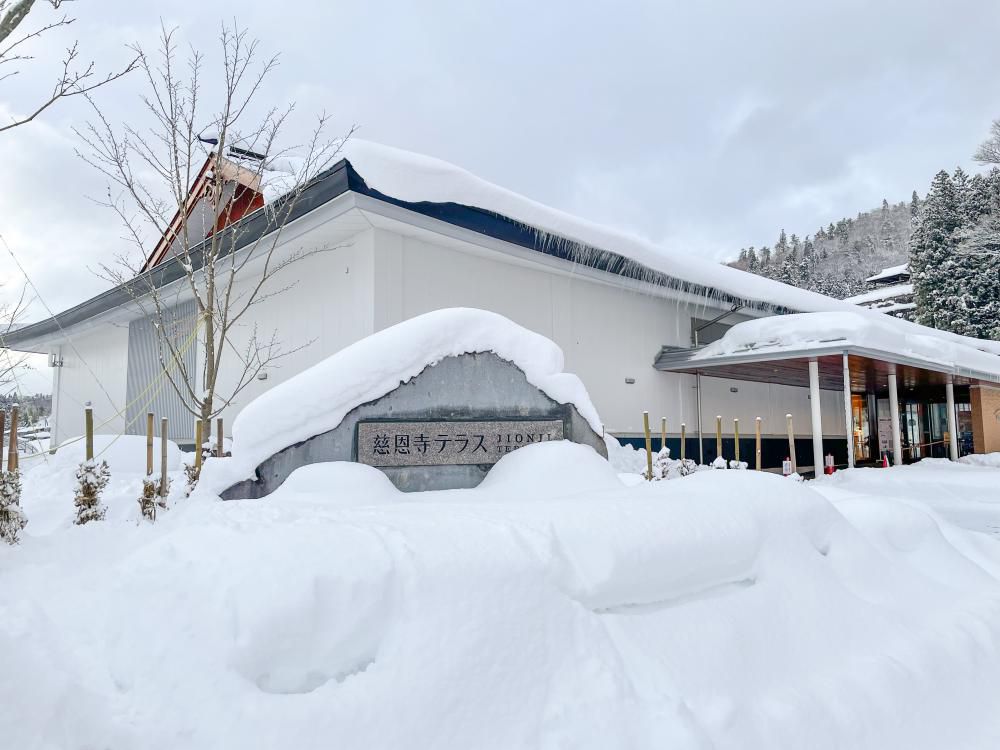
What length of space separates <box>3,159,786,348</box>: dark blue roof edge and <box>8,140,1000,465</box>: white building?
28 mm

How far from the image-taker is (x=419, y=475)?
5340 millimetres

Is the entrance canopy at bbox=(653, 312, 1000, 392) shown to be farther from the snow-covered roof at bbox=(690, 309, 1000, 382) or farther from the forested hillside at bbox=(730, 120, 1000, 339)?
the forested hillside at bbox=(730, 120, 1000, 339)

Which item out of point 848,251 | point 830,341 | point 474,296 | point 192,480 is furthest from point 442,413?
point 848,251

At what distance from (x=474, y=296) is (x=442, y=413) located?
5.06 metres

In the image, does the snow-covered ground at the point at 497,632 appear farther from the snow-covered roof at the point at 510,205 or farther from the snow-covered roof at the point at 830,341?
the snow-covered roof at the point at 830,341

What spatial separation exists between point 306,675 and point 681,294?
1262 cm

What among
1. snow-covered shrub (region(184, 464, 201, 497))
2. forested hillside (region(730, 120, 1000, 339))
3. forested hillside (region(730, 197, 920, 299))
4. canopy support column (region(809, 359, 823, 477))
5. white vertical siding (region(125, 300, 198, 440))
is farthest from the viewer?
forested hillside (region(730, 197, 920, 299))

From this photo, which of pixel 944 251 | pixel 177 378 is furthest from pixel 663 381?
pixel 944 251

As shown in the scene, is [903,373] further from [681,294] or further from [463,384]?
[463,384]

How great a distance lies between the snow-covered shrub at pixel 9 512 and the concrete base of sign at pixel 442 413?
132 cm

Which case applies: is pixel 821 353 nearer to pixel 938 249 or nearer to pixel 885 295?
pixel 938 249

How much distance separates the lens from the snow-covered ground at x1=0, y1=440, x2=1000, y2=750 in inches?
75.5

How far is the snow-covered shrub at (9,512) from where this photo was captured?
3611 mm

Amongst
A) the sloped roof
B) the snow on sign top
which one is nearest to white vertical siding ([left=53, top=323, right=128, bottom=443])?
the sloped roof
